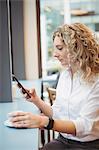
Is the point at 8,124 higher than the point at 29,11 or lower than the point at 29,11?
lower

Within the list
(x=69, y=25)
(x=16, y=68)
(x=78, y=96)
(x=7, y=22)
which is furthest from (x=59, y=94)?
(x=16, y=68)

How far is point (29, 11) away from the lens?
4.10 meters

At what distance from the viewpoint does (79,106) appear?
164 cm

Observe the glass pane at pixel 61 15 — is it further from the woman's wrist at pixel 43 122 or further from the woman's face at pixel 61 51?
the woman's wrist at pixel 43 122

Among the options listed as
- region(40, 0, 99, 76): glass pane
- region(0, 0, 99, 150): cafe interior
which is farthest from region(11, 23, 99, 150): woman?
region(40, 0, 99, 76): glass pane

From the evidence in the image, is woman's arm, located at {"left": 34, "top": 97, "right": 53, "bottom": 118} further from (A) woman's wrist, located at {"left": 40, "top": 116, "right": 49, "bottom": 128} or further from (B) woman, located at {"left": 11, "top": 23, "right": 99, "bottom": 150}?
(A) woman's wrist, located at {"left": 40, "top": 116, "right": 49, "bottom": 128}

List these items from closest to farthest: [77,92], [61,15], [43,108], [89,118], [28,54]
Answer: [89,118]
[77,92]
[43,108]
[28,54]
[61,15]

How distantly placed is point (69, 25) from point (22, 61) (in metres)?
2.34

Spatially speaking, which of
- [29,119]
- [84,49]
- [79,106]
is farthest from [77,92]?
[29,119]

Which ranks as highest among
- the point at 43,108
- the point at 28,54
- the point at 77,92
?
the point at 28,54

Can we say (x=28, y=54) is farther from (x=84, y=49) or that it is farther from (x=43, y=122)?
(x=43, y=122)

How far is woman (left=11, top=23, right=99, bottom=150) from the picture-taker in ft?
5.14

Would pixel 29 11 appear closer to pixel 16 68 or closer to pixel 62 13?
pixel 16 68

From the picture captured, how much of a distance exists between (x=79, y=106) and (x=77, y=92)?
83 mm
